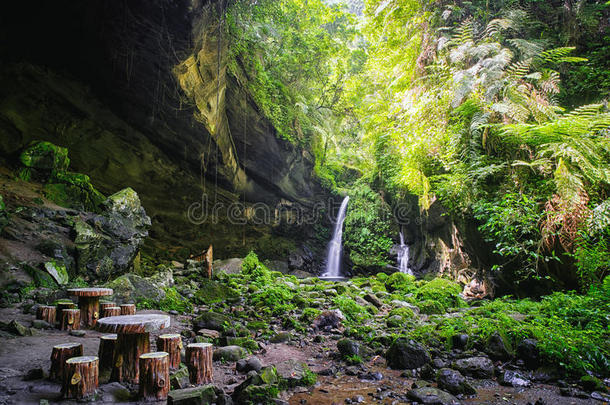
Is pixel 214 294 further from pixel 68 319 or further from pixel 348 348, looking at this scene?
pixel 348 348

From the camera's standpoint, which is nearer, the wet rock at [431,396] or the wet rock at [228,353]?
the wet rock at [431,396]

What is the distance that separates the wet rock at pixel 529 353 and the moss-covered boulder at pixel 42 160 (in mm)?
10276

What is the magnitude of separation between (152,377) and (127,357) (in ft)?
1.62

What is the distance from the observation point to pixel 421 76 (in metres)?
9.12

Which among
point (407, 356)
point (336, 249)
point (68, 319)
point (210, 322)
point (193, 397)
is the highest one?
point (336, 249)

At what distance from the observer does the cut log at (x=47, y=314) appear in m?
4.20

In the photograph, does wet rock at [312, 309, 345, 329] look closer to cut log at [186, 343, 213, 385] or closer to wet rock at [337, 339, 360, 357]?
wet rock at [337, 339, 360, 357]

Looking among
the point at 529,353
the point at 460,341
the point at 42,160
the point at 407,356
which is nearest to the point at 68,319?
the point at 407,356

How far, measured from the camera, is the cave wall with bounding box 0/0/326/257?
23.7 feet

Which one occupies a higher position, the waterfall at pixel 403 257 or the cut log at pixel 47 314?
the waterfall at pixel 403 257

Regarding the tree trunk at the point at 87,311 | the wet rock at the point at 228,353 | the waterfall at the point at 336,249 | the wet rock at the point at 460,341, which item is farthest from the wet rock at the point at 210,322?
the waterfall at the point at 336,249

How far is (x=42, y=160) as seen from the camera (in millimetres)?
7918

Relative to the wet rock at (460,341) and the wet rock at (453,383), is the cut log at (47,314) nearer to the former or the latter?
the wet rock at (453,383)

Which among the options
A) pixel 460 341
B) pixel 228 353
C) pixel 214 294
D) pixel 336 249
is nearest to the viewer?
pixel 228 353
